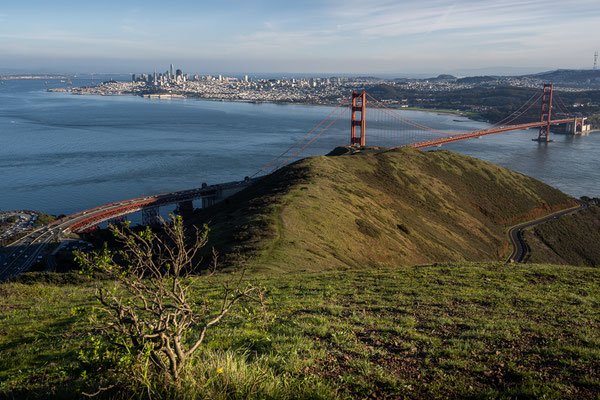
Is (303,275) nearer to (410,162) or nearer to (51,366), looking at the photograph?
(51,366)

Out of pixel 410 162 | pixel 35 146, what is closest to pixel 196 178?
pixel 410 162

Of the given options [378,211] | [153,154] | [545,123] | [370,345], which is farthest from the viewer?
[545,123]

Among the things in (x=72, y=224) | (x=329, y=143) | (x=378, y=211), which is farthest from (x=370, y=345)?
(x=329, y=143)

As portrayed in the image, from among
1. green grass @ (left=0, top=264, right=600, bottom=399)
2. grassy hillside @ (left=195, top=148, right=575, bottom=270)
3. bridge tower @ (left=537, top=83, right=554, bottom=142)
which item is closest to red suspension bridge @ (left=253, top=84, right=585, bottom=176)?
bridge tower @ (left=537, top=83, right=554, bottom=142)

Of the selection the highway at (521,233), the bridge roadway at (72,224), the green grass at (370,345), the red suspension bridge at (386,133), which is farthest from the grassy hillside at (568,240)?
the bridge roadway at (72,224)

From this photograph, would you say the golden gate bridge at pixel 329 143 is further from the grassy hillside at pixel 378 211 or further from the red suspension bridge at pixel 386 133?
the grassy hillside at pixel 378 211

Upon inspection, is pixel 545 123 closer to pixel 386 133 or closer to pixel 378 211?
pixel 386 133

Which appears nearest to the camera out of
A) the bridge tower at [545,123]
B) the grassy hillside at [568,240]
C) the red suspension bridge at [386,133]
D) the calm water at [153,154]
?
the grassy hillside at [568,240]
